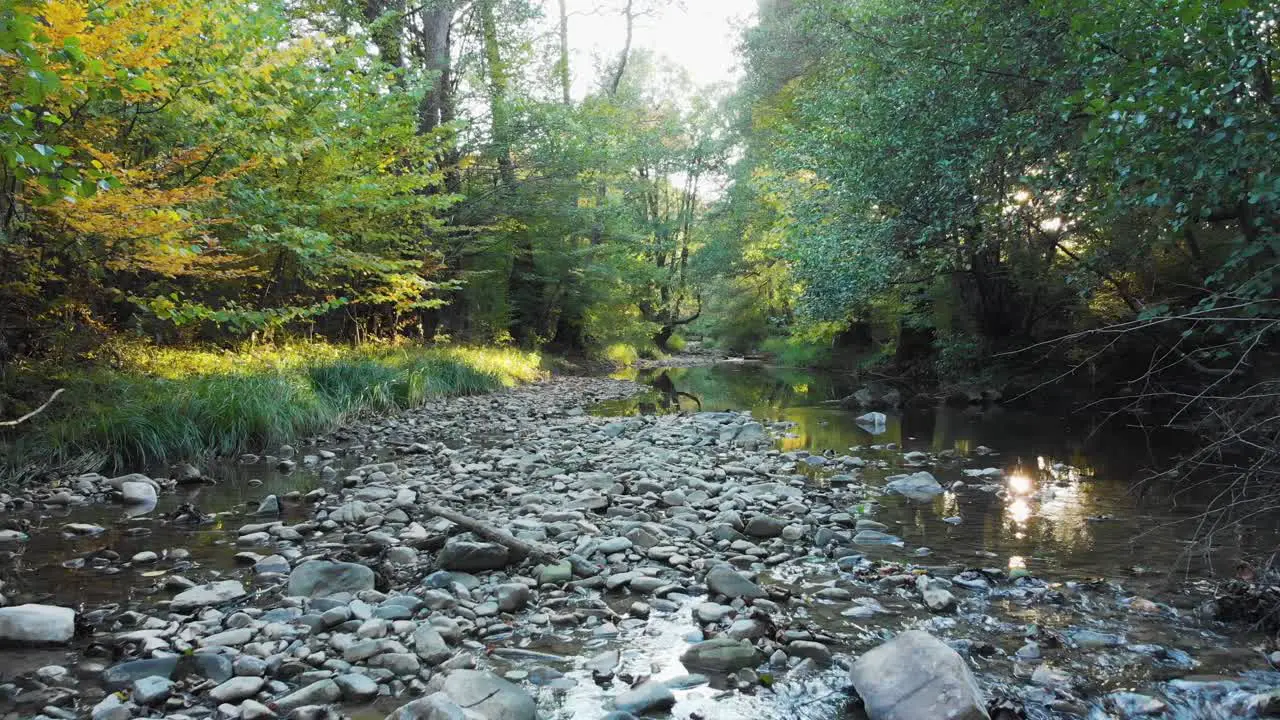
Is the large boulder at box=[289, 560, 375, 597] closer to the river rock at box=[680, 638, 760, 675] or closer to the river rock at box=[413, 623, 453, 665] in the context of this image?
the river rock at box=[413, 623, 453, 665]

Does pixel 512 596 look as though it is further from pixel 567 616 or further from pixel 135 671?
pixel 135 671

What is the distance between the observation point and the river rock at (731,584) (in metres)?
3.48

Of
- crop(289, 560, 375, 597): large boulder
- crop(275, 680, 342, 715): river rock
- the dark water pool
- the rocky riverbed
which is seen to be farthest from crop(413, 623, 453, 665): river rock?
the dark water pool

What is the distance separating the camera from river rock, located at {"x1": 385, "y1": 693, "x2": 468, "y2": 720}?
2.17m

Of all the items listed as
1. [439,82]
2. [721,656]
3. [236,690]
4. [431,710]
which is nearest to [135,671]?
[236,690]

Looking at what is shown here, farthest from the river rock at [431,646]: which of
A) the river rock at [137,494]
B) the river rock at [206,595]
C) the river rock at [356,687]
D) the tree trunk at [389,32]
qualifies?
the tree trunk at [389,32]

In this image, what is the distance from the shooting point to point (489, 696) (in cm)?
240

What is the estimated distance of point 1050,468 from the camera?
7.20 meters

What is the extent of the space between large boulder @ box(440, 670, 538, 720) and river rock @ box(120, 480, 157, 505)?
406 cm

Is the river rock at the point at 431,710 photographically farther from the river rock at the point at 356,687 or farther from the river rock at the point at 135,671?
the river rock at the point at 135,671

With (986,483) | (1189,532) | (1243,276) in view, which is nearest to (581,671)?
(1189,532)

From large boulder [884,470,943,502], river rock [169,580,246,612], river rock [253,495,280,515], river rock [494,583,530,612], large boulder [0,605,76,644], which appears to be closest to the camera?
large boulder [0,605,76,644]

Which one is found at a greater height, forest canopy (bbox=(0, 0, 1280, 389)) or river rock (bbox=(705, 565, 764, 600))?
forest canopy (bbox=(0, 0, 1280, 389))

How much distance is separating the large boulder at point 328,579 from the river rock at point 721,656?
67.7 inches
